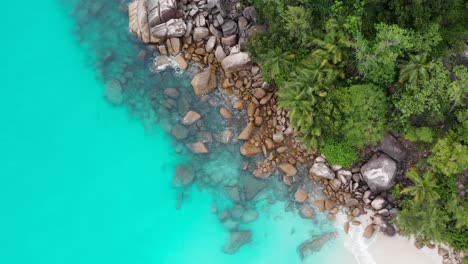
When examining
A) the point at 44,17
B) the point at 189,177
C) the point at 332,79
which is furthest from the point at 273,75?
the point at 44,17

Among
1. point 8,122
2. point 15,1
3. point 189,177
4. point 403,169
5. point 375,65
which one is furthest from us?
point 15,1

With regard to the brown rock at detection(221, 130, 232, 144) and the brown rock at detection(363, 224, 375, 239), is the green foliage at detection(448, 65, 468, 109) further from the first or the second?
the brown rock at detection(221, 130, 232, 144)

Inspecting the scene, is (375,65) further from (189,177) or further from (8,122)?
(8,122)

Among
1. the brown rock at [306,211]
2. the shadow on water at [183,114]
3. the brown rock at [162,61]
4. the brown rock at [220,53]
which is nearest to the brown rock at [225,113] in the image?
the shadow on water at [183,114]

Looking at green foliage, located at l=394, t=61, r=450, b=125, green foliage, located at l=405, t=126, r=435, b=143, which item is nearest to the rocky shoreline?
green foliage, located at l=405, t=126, r=435, b=143

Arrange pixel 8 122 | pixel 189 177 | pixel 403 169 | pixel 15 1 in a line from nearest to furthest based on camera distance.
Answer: pixel 403 169
pixel 189 177
pixel 8 122
pixel 15 1

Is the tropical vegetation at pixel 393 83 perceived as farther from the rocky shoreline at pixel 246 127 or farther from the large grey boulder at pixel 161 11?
the large grey boulder at pixel 161 11
